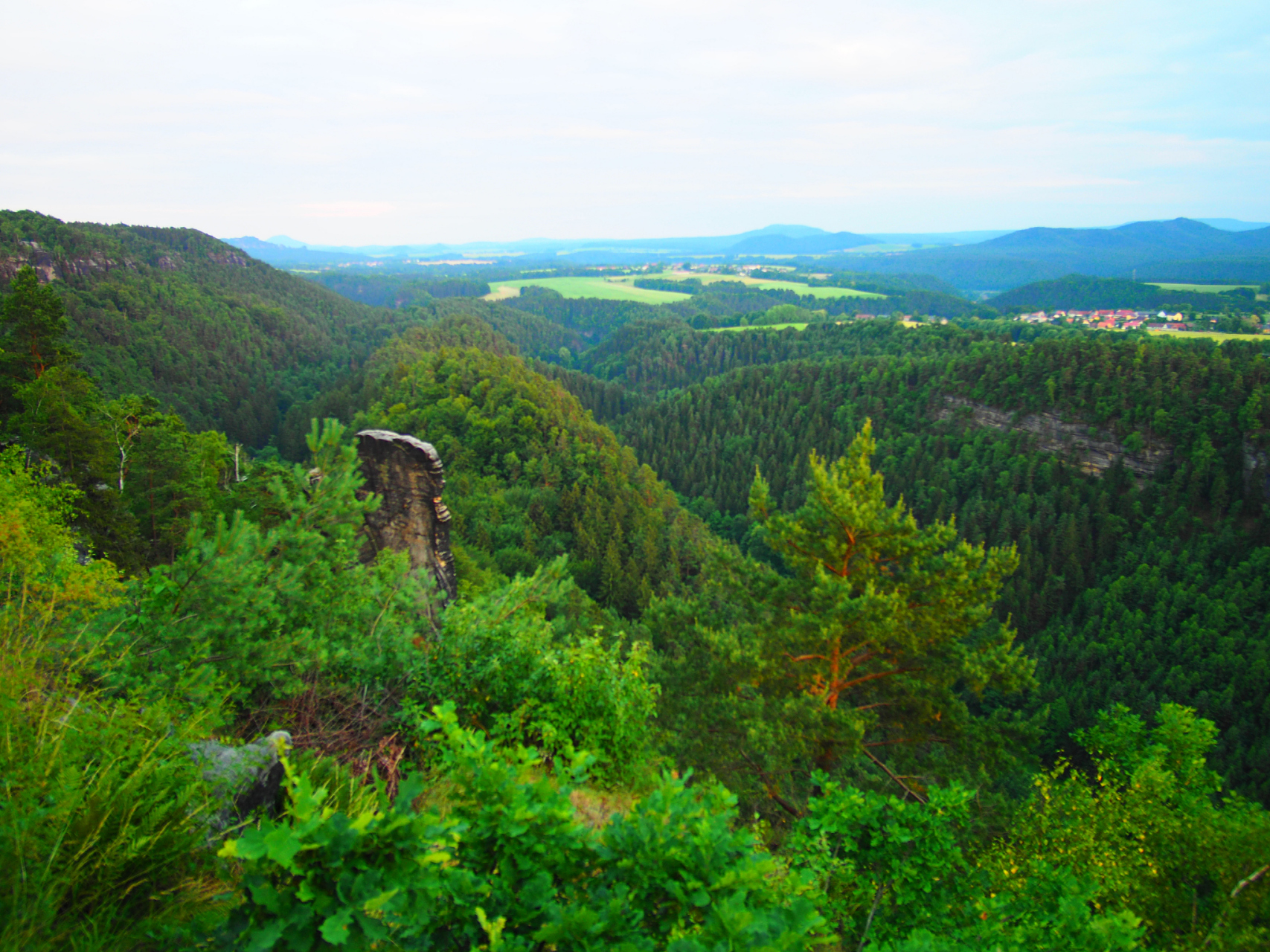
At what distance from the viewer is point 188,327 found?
394ft

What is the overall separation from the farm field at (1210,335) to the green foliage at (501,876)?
139414 mm

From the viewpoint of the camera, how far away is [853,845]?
6.95 meters

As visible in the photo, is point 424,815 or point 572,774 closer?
point 424,815

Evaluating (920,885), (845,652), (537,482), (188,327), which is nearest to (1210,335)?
(537,482)

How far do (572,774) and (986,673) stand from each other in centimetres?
1107

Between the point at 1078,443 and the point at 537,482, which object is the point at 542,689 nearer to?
the point at 537,482

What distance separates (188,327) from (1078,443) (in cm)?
15474

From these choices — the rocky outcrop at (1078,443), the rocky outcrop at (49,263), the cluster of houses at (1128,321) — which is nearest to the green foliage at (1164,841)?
the rocky outcrop at (1078,443)

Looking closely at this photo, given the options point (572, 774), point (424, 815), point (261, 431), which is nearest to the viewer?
point (424, 815)

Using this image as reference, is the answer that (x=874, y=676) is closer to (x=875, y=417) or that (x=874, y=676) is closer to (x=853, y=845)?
(x=853, y=845)

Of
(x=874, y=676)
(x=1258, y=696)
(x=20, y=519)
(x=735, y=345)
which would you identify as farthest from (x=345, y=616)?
(x=735, y=345)

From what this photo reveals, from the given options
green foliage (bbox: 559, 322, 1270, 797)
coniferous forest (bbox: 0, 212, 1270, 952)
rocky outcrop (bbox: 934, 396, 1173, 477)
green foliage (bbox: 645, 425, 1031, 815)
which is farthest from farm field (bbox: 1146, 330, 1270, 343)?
green foliage (bbox: 645, 425, 1031, 815)

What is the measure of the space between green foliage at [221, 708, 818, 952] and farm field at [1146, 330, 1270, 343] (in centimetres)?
13941

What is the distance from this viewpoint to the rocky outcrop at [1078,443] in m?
84.0
